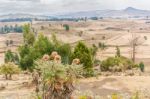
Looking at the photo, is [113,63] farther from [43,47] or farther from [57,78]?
[57,78]

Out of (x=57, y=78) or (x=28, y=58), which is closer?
(x=57, y=78)

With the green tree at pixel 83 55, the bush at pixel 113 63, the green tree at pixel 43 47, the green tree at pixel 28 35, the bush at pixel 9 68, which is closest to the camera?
the green tree at pixel 83 55

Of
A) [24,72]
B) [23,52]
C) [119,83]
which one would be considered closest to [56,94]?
[119,83]

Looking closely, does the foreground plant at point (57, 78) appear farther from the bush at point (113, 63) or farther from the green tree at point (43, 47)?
the bush at point (113, 63)

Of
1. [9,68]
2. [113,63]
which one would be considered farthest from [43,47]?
[113,63]

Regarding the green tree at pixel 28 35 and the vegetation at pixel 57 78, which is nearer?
the vegetation at pixel 57 78

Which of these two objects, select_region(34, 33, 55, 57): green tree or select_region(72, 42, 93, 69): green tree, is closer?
select_region(72, 42, 93, 69): green tree

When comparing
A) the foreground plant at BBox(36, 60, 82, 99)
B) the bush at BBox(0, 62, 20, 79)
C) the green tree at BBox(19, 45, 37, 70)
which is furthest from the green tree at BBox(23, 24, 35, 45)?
the foreground plant at BBox(36, 60, 82, 99)

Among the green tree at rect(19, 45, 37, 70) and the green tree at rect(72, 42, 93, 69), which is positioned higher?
the green tree at rect(72, 42, 93, 69)

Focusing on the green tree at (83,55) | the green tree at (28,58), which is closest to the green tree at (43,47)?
the green tree at (28,58)

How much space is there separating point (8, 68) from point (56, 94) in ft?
163

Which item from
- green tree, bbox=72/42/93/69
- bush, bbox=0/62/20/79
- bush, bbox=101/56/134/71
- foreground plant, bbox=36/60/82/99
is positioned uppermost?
foreground plant, bbox=36/60/82/99

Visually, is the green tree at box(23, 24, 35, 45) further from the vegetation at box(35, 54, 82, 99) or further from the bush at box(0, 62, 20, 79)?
the vegetation at box(35, 54, 82, 99)

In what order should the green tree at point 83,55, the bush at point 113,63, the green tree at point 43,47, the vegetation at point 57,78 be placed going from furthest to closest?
1. the bush at point 113,63
2. the green tree at point 43,47
3. the green tree at point 83,55
4. the vegetation at point 57,78
